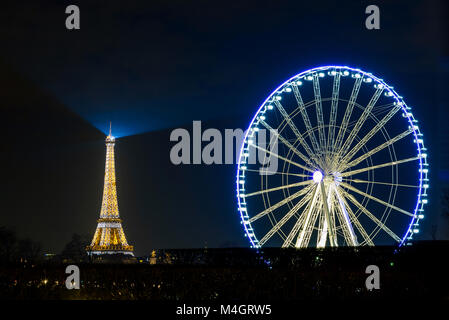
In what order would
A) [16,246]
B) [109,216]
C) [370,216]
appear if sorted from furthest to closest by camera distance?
[109,216]
[16,246]
[370,216]

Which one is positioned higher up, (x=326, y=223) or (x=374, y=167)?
(x=374, y=167)

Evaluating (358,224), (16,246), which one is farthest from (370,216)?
(16,246)

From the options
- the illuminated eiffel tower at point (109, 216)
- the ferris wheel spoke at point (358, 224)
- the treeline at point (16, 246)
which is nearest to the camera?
the ferris wheel spoke at point (358, 224)

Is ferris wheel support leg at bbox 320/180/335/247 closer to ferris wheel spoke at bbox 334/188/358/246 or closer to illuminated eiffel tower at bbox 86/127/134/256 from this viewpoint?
ferris wheel spoke at bbox 334/188/358/246

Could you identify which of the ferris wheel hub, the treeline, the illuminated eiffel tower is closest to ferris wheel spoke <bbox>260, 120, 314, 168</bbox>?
the ferris wheel hub

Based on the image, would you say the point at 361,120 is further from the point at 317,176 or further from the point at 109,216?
the point at 109,216

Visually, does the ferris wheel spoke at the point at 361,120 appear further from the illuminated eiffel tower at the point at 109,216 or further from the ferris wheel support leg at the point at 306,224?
the illuminated eiffel tower at the point at 109,216

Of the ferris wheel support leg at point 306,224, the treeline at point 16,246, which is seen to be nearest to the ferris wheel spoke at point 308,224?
the ferris wheel support leg at point 306,224

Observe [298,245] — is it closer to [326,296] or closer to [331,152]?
[331,152]
